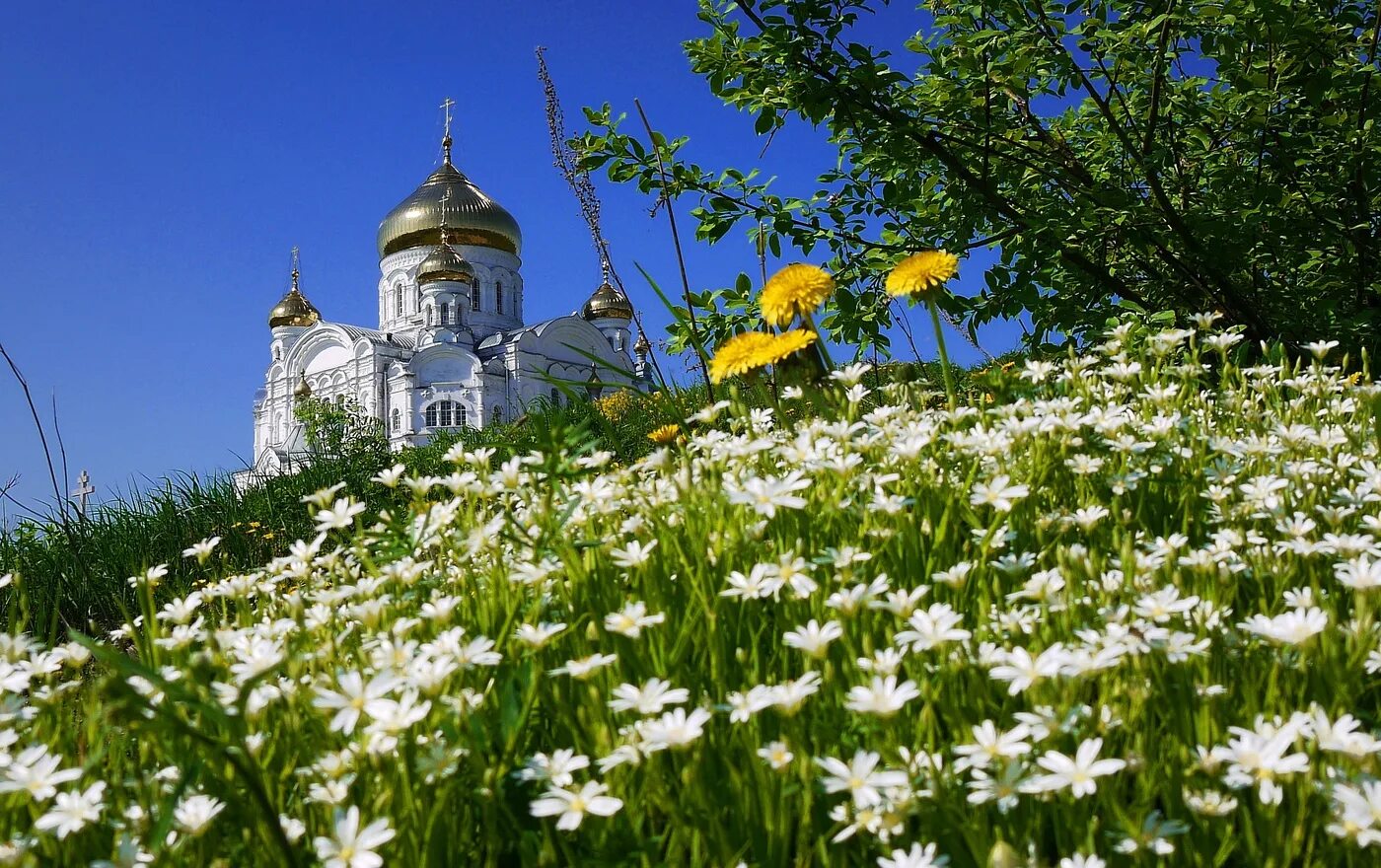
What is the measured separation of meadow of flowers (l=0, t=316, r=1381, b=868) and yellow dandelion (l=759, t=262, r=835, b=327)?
3.23 ft

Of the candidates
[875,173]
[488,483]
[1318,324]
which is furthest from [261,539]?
[1318,324]

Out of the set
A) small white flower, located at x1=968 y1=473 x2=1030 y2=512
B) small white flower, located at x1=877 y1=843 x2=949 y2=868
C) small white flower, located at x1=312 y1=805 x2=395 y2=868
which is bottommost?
small white flower, located at x1=877 y1=843 x2=949 y2=868

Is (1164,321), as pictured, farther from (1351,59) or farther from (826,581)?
(826,581)

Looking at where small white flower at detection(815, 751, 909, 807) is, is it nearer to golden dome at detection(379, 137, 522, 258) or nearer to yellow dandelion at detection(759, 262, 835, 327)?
yellow dandelion at detection(759, 262, 835, 327)

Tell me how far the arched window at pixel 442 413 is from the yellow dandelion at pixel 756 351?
41865 mm

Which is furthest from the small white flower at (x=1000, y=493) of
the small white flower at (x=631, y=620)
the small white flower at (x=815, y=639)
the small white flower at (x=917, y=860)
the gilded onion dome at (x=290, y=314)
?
the gilded onion dome at (x=290, y=314)

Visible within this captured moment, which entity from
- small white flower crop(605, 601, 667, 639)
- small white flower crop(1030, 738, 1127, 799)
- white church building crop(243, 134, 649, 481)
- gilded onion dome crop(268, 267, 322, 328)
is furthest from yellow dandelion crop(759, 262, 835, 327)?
gilded onion dome crop(268, 267, 322, 328)

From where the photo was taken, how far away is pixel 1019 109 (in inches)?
202

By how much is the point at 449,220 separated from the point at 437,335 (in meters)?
6.82

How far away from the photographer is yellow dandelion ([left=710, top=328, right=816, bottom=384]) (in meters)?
2.77

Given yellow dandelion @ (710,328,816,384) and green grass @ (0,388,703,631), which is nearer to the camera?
yellow dandelion @ (710,328,816,384)

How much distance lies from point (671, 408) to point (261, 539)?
4.99 metres

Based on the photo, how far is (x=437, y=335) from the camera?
145 ft

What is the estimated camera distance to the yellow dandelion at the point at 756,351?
277 centimetres
